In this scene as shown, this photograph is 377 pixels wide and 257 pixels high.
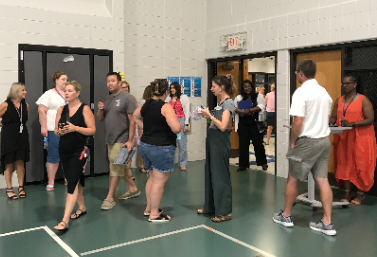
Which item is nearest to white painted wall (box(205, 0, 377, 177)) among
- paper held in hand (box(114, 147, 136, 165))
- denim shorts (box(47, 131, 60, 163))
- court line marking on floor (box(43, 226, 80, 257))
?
paper held in hand (box(114, 147, 136, 165))

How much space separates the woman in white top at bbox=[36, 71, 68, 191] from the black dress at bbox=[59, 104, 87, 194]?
1755 millimetres

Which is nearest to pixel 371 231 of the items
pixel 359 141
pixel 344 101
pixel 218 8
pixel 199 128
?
pixel 359 141

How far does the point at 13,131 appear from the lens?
16.7 feet

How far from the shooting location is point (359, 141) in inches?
188

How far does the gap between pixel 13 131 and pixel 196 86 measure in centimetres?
399

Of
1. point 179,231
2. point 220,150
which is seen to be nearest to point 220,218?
point 179,231

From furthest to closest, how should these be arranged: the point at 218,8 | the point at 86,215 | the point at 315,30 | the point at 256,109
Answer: the point at 218,8, the point at 256,109, the point at 315,30, the point at 86,215

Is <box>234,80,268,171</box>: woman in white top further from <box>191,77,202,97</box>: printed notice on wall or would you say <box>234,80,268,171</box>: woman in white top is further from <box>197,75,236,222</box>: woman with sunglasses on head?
<box>197,75,236,222</box>: woman with sunglasses on head

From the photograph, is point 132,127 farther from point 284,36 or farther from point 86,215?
point 284,36

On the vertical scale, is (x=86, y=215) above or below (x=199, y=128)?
below

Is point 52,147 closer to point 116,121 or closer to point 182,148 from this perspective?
point 116,121

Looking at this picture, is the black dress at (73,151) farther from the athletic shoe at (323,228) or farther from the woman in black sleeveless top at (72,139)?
the athletic shoe at (323,228)

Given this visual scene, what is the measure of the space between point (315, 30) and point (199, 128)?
10.7 ft

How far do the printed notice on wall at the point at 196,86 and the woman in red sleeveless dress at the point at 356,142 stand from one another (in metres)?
3.60
